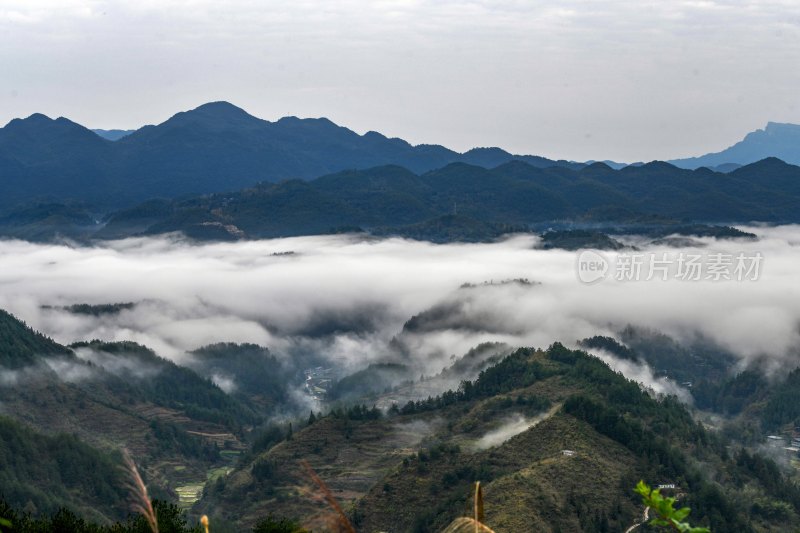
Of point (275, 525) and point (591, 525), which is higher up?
point (275, 525)

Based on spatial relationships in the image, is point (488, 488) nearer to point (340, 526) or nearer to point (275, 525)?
point (275, 525)

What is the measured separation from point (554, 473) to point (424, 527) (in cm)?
2585

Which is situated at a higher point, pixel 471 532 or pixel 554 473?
pixel 471 532

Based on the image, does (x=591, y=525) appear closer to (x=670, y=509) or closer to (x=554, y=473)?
(x=554, y=473)

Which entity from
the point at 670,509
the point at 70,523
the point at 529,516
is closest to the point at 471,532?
the point at 670,509

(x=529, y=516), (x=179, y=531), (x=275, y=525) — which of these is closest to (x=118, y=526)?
(x=179, y=531)

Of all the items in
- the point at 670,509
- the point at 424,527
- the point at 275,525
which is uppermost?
the point at 670,509

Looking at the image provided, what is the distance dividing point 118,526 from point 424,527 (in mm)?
89112

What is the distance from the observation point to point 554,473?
197750 millimetres

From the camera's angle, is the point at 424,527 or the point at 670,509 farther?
the point at 424,527

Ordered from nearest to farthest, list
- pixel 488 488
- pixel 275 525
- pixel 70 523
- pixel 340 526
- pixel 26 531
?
1. pixel 340 526
2. pixel 26 531
3. pixel 70 523
4. pixel 275 525
5. pixel 488 488

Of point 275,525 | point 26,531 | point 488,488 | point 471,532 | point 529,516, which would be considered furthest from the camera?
point 488,488

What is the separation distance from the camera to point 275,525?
13862 cm

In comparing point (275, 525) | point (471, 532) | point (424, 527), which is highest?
point (471, 532)
